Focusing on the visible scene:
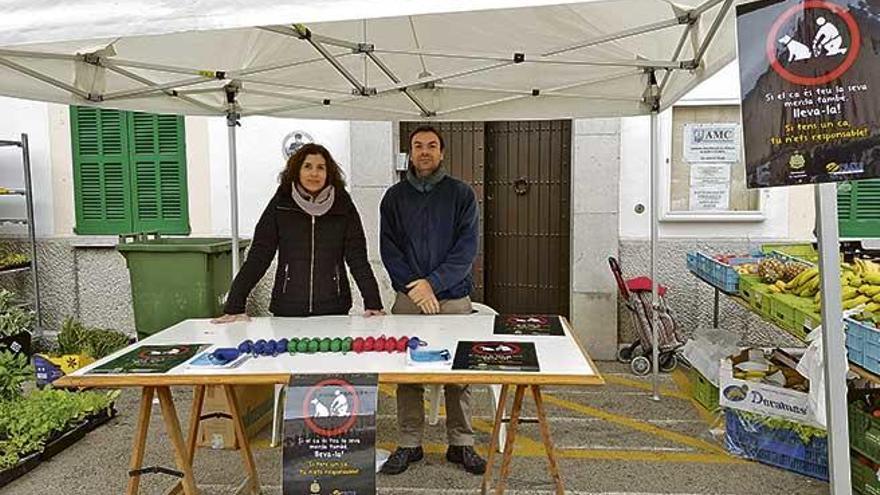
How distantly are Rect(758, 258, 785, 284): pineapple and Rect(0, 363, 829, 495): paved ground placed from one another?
0.94 metres

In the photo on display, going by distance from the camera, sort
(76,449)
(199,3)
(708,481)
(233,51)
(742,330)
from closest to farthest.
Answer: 1. (199,3)
2. (708,481)
3. (233,51)
4. (76,449)
5. (742,330)

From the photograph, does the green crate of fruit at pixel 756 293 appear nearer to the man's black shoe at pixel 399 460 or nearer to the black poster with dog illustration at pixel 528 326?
the black poster with dog illustration at pixel 528 326

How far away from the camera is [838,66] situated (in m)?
1.63

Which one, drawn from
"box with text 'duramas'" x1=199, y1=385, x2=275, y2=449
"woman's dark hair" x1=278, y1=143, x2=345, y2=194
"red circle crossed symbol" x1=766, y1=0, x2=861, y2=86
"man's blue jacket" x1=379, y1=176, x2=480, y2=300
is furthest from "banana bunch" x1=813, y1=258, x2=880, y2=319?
"box with text 'duramas'" x1=199, y1=385, x2=275, y2=449

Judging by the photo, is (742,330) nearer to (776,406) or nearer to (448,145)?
(776,406)

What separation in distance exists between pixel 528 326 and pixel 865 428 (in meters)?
1.52

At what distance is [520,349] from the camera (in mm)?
2576

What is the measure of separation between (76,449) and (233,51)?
7.93 feet

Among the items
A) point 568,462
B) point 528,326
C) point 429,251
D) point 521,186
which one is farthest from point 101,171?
point 568,462

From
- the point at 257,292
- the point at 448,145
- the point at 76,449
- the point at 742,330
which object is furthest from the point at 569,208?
the point at 76,449

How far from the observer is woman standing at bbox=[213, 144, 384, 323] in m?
3.34

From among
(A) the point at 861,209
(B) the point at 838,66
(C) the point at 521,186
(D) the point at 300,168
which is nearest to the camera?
(B) the point at 838,66

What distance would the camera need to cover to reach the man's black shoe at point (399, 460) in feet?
11.3

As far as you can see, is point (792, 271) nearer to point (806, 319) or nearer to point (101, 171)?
point (806, 319)
